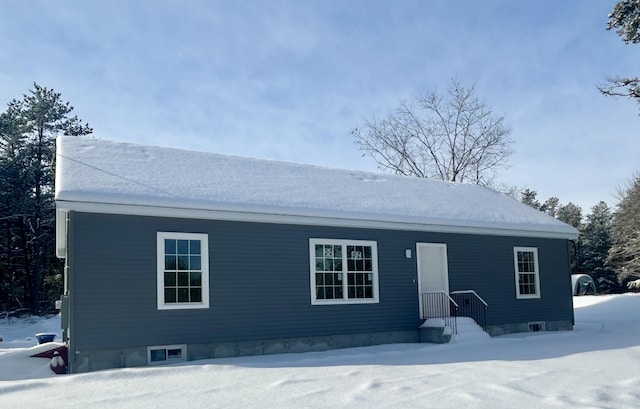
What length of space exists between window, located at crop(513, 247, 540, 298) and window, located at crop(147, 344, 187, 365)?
394 inches

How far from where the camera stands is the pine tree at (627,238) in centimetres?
4053

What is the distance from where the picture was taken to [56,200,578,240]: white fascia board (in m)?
11.5

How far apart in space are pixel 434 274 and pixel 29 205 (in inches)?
867

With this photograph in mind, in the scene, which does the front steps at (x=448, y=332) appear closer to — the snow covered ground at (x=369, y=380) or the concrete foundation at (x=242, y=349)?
the concrete foundation at (x=242, y=349)

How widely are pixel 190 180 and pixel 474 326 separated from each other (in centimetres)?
774

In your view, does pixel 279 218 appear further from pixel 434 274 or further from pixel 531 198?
pixel 531 198

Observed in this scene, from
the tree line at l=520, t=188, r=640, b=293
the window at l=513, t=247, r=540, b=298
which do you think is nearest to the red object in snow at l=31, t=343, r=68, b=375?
the window at l=513, t=247, r=540, b=298

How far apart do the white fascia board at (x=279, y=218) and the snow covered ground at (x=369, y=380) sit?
9.27ft

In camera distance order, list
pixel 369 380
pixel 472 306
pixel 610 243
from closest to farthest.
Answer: pixel 369 380, pixel 472 306, pixel 610 243

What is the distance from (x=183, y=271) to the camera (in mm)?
12367

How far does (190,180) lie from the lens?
44.3 feet

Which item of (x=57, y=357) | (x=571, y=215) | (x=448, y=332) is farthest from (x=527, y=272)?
(x=571, y=215)

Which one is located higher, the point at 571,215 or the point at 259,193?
the point at 571,215

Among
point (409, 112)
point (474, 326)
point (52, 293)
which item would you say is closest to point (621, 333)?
point (474, 326)
